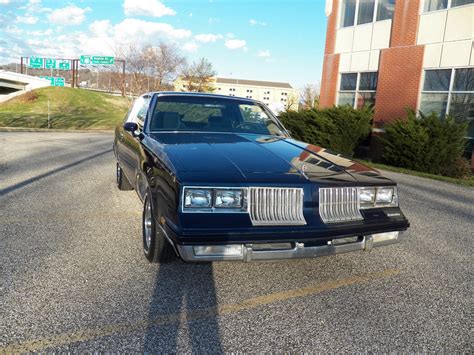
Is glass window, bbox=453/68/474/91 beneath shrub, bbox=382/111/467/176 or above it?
above

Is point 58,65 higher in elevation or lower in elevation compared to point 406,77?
higher

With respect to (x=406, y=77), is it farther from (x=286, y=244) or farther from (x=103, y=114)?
(x=103, y=114)

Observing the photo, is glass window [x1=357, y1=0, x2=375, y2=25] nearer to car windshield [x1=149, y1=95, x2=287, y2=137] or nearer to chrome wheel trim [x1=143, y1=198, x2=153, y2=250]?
car windshield [x1=149, y1=95, x2=287, y2=137]

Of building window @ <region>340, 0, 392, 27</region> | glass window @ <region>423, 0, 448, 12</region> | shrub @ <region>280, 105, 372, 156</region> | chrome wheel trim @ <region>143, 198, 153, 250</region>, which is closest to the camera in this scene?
chrome wheel trim @ <region>143, 198, 153, 250</region>

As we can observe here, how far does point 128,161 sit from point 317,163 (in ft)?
8.95

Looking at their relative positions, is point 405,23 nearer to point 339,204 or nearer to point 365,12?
point 365,12

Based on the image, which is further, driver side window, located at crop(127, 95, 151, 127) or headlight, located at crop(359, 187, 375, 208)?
driver side window, located at crop(127, 95, 151, 127)

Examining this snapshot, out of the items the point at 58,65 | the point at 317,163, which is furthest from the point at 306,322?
the point at 58,65

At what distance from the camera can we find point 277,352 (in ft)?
8.02

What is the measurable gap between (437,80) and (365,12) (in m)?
4.40

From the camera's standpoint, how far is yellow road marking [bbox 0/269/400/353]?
2.41 meters

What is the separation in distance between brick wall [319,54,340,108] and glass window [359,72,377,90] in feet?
4.20

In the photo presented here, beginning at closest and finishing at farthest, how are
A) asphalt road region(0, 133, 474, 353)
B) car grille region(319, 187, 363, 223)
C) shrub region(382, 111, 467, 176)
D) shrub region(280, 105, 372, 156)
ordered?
1. asphalt road region(0, 133, 474, 353)
2. car grille region(319, 187, 363, 223)
3. shrub region(382, 111, 467, 176)
4. shrub region(280, 105, 372, 156)

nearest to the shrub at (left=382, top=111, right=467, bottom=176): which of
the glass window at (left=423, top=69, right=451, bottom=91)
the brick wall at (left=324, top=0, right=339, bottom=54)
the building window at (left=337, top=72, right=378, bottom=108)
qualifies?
the glass window at (left=423, top=69, right=451, bottom=91)
